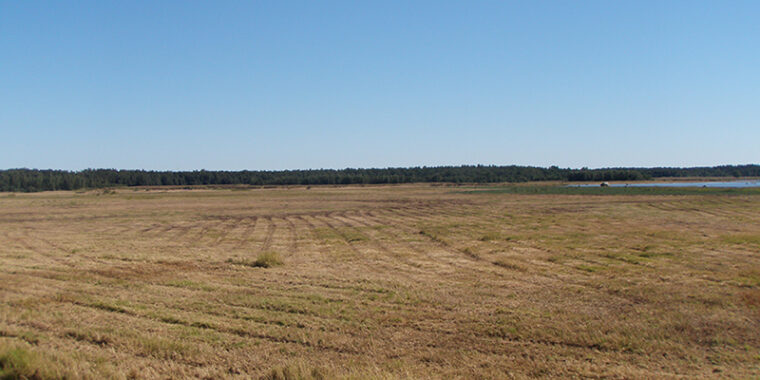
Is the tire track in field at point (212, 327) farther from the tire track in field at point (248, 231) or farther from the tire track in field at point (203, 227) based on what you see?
the tire track in field at point (203, 227)

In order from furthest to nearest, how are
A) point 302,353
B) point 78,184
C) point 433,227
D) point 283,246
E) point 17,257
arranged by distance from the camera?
point 78,184 < point 433,227 < point 283,246 < point 17,257 < point 302,353

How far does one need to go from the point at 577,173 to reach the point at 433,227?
438 ft

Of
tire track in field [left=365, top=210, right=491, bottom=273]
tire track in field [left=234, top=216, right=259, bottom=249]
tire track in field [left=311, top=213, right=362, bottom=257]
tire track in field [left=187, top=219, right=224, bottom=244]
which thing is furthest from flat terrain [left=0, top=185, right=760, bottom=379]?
tire track in field [left=187, top=219, right=224, bottom=244]

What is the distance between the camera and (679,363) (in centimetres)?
717

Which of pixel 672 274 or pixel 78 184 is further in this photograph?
pixel 78 184

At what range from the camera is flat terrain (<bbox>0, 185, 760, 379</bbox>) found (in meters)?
7.23

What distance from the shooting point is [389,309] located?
400 inches

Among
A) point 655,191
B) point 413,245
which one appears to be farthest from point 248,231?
point 655,191

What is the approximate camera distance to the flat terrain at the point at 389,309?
23.7 ft

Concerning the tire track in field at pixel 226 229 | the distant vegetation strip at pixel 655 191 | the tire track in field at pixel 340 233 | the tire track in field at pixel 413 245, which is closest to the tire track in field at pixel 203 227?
the tire track in field at pixel 226 229

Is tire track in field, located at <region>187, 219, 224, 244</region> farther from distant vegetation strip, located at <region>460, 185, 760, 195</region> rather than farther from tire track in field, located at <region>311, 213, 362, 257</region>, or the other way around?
distant vegetation strip, located at <region>460, 185, 760, 195</region>

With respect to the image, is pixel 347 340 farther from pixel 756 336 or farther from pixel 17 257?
pixel 17 257

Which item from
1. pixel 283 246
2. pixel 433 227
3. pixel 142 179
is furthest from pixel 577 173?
pixel 283 246

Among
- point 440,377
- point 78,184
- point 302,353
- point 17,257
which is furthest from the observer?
point 78,184
